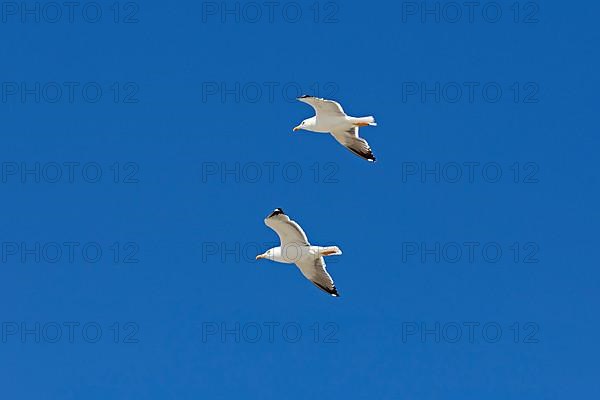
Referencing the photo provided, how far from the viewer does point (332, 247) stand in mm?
24516

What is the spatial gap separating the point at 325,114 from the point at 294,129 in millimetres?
1343

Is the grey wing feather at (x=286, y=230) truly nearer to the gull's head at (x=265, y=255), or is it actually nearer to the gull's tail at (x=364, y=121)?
the gull's head at (x=265, y=255)

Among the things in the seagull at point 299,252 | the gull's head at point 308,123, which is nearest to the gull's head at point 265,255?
the seagull at point 299,252

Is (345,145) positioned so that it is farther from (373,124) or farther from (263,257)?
(263,257)

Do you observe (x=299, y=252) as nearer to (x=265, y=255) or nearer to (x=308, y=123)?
(x=265, y=255)

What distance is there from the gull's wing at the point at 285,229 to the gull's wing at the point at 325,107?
2371 millimetres

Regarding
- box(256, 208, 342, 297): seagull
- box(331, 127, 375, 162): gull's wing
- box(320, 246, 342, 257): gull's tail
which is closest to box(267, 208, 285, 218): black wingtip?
box(256, 208, 342, 297): seagull

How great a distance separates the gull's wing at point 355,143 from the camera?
25.7 meters

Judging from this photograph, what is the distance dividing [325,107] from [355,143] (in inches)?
43.8

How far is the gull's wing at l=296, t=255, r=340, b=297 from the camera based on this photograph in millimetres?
24938

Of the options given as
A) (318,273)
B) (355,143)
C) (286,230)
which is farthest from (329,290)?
(355,143)

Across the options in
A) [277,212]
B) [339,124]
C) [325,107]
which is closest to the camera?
[277,212]

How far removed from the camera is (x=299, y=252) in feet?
80.7

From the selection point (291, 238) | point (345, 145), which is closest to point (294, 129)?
point (345, 145)
